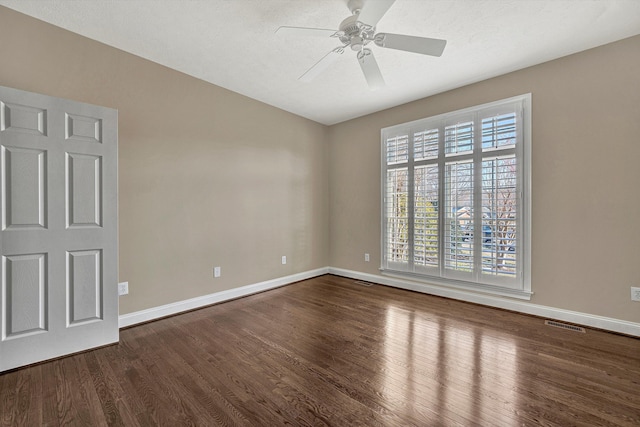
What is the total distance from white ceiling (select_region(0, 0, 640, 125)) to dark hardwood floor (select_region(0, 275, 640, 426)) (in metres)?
2.76

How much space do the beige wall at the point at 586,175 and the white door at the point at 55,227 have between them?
423 cm

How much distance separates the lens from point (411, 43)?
2.04 metres

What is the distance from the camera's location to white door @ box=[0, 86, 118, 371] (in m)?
2.06

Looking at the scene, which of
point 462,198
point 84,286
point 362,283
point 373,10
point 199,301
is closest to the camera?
point 373,10

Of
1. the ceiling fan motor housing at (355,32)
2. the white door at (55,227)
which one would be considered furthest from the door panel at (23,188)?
the ceiling fan motor housing at (355,32)

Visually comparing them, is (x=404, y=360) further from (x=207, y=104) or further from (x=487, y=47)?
(x=207, y=104)

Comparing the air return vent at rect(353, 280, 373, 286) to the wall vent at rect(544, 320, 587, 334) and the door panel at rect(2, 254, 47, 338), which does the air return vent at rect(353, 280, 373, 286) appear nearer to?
the wall vent at rect(544, 320, 587, 334)

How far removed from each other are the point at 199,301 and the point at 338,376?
83.0 inches

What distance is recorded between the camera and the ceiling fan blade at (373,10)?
1.68 metres

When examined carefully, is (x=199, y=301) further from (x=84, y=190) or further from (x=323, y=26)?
(x=323, y=26)

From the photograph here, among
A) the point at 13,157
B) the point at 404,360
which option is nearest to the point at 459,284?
the point at 404,360

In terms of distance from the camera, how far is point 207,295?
3416mm

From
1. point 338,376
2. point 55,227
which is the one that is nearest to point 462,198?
point 338,376

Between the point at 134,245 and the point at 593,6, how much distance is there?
14.9 ft
